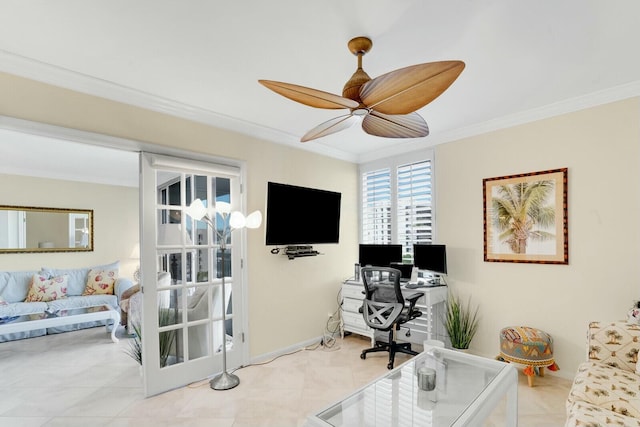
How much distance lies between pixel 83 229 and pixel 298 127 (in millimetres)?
4386

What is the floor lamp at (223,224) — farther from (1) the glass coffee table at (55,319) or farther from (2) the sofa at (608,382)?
(2) the sofa at (608,382)

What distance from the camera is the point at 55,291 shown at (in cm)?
452

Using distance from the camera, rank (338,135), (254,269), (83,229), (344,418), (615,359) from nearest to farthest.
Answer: (344,418)
(615,359)
(254,269)
(338,135)
(83,229)

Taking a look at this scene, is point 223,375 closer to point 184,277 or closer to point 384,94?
point 184,277

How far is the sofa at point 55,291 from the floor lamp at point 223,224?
289 centimetres

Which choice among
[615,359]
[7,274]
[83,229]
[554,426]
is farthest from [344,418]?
[83,229]

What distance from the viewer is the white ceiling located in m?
1.67

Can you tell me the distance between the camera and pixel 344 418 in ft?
4.92

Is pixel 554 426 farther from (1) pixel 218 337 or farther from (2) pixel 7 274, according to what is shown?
(2) pixel 7 274

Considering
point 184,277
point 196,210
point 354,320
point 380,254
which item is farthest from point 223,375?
point 380,254

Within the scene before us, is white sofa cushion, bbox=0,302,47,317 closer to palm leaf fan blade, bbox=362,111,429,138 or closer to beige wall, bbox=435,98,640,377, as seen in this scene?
palm leaf fan blade, bbox=362,111,429,138

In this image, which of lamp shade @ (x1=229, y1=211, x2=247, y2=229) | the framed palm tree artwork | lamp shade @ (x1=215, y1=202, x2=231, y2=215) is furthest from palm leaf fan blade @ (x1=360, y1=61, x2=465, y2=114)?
the framed palm tree artwork

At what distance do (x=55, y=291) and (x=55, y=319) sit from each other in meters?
0.63

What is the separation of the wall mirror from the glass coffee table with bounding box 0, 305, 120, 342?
107 cm
